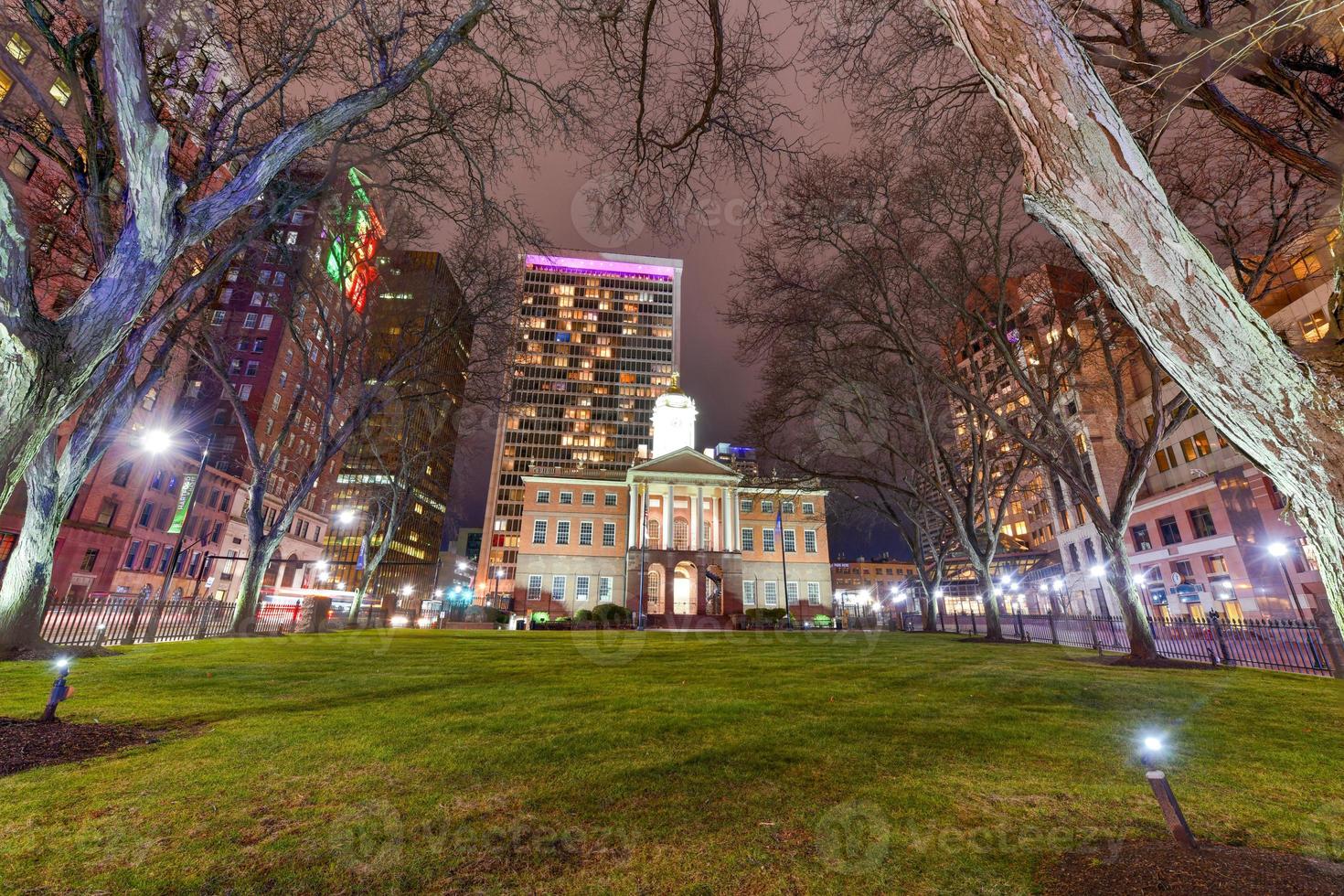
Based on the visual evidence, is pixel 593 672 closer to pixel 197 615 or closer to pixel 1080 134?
pixel 1080 134

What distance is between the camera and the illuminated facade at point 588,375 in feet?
280

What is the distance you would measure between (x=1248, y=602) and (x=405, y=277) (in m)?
49.2

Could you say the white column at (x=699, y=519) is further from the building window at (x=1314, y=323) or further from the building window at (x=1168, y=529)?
the building window at (x=1314, y=323)

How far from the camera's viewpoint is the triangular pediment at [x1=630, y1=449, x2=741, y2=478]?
49.0 meters

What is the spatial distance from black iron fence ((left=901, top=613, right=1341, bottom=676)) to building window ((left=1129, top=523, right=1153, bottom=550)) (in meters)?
29.5

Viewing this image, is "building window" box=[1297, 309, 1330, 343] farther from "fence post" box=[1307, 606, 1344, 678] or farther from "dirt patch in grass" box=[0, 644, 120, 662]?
"dirt patch in grass" box=[0, 644, 120, 662]

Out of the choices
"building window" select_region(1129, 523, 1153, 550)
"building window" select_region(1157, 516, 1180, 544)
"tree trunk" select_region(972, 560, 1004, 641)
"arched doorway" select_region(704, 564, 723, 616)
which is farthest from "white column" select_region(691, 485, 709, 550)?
"building window" select_region(1157, 516, 1180, 544)

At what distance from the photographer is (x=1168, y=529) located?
127ft

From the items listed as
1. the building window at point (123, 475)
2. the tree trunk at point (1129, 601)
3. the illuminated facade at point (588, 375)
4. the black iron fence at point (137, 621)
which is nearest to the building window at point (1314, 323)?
the tree trunk at point (1129, 601)

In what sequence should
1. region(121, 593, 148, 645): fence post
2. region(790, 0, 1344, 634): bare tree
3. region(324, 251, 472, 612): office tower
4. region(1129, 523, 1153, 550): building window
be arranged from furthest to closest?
region(1129, 523, 1153, 550): building window < region(324, 251, 472, 612): office tower < region(121, 593, 148, 645): fence post < region(790, 0, 1344, 634): bare tree

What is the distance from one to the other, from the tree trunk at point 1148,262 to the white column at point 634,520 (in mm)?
45698

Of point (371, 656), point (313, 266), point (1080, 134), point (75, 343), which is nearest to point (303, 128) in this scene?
point (75, 343)

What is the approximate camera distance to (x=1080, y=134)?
278cm

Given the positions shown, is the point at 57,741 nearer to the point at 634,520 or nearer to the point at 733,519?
the point at 634,520
